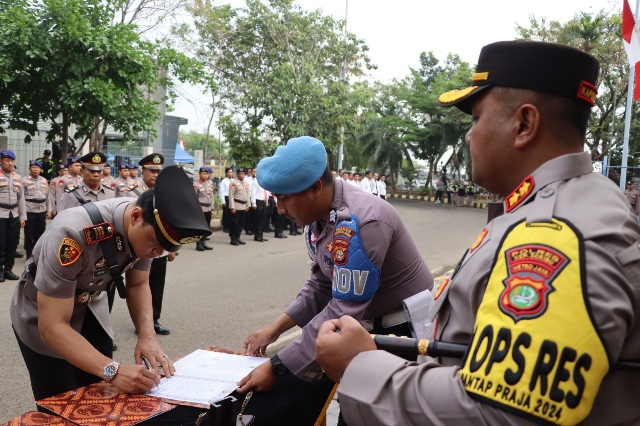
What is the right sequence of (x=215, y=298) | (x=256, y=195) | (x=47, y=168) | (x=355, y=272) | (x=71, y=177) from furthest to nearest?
(x=256, y=195) < (x=47, y=168) < (x=71, y=177) < (x=215, y=298) < (x=355, y=272)

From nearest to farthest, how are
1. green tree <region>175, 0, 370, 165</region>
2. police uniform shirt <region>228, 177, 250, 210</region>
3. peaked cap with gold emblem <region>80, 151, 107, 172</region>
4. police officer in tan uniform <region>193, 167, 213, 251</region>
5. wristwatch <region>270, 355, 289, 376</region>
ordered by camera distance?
wristwatch <region>270, 355, 289, 376</region>
peaked cap with gold emblem <region>80, 151, 107, 172</region>
police officer in tan uniform <region>193, 167, 213, 251</region>
police uniform shirt <region>228, 177, 250, 210</region>
green tree <region>175, 0, 370, 165</region>

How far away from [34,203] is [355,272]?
8.96m

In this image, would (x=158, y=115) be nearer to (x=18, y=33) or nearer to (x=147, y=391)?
(x=18, y=33)

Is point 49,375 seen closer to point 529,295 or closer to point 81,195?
point 529,295

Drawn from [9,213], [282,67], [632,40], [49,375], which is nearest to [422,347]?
[49,375]

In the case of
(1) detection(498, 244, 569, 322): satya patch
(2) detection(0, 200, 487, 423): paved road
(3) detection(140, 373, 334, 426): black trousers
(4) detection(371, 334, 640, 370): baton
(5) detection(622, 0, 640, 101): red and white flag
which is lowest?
(2) detection(0, 200, 487, 423): paved road

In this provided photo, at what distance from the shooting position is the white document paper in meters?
1.97

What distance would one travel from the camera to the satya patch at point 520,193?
1.16m

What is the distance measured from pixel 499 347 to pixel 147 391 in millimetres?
1441

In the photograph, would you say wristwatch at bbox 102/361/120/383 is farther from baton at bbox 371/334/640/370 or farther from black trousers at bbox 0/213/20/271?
black trousers at bbox 0/213/20/271

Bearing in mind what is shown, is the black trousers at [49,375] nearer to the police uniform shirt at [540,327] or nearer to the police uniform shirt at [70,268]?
the police uniform shirt at [70,268]

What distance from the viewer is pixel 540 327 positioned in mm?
892

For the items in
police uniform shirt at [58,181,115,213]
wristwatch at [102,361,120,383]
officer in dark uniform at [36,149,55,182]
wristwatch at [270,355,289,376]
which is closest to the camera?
wristwatch at [102,361,120,383]

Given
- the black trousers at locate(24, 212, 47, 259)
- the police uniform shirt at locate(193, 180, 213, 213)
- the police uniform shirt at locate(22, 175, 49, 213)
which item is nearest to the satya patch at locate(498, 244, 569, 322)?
the police uniform shirt at locate(22, 175, 49, 213)
